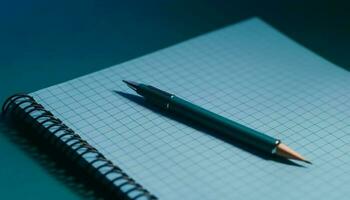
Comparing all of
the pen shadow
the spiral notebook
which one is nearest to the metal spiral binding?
the spiral notebook

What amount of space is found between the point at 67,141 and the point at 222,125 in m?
0.19

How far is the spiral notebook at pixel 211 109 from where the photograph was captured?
2.39 ft

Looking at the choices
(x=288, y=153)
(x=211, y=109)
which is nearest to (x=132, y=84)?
(x=211, y=109)

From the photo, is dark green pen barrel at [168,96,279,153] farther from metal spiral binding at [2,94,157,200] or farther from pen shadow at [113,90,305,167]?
metal spiral binding at [2,94,157,200]

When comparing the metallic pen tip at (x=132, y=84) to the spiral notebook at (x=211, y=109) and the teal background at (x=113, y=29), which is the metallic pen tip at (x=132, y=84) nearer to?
the spiral notebook at (x=211, y=109)

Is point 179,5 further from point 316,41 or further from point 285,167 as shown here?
point 285,167

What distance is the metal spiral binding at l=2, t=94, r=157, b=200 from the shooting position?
0.71m

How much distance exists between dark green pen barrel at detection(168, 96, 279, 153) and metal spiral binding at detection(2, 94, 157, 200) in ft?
0.45

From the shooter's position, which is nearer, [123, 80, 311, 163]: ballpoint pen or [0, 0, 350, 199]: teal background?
[123, 80, 311, 163]: ballpoint pen

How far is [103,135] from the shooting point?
0.80m

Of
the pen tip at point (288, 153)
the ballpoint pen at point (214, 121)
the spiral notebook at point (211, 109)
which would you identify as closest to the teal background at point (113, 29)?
the spiral notebook at point (211, 109)

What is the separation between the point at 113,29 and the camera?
1120mm

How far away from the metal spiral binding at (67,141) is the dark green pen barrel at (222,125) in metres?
0.14

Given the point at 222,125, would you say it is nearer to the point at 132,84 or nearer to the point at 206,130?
the point at 206,130
